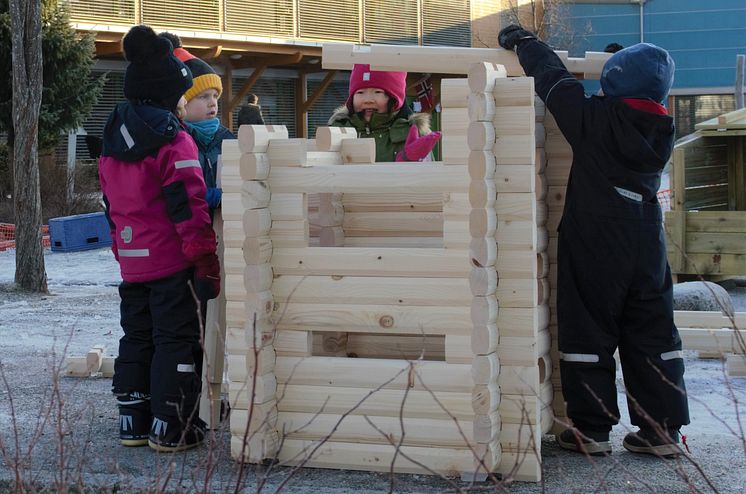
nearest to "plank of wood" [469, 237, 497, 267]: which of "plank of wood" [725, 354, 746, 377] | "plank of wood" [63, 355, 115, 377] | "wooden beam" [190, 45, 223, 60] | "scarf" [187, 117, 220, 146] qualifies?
"scarf" [187, 117, 220, 146]

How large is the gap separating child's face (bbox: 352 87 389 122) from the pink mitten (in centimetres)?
19

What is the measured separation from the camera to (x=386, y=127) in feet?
18.4

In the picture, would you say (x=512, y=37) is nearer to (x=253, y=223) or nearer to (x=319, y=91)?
(x=253, y=223)

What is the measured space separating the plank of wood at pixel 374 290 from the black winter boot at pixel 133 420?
882mm

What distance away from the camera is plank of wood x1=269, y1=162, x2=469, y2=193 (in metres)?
3.90

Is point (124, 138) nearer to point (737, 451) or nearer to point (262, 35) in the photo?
point (737, 451)

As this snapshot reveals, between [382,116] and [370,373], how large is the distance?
1.92 metres

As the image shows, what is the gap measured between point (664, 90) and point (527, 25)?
26474mm

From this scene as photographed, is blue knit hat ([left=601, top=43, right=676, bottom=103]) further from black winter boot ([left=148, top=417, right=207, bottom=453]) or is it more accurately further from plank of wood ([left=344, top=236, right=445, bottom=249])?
black winter boot ([left=148, top=417, right=207, bottom=453])

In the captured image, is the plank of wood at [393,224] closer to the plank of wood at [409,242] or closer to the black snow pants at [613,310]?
the plank of wood at [409,242]

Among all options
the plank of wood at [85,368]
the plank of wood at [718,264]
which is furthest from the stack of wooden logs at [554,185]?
the plank of wood at [718,264]

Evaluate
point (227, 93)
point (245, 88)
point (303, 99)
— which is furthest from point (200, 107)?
point (303, 99)

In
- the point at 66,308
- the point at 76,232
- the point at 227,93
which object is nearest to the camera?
the point at 66,308

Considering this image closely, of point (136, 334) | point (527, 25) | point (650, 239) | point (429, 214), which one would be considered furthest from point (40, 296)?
point (527, 25)
